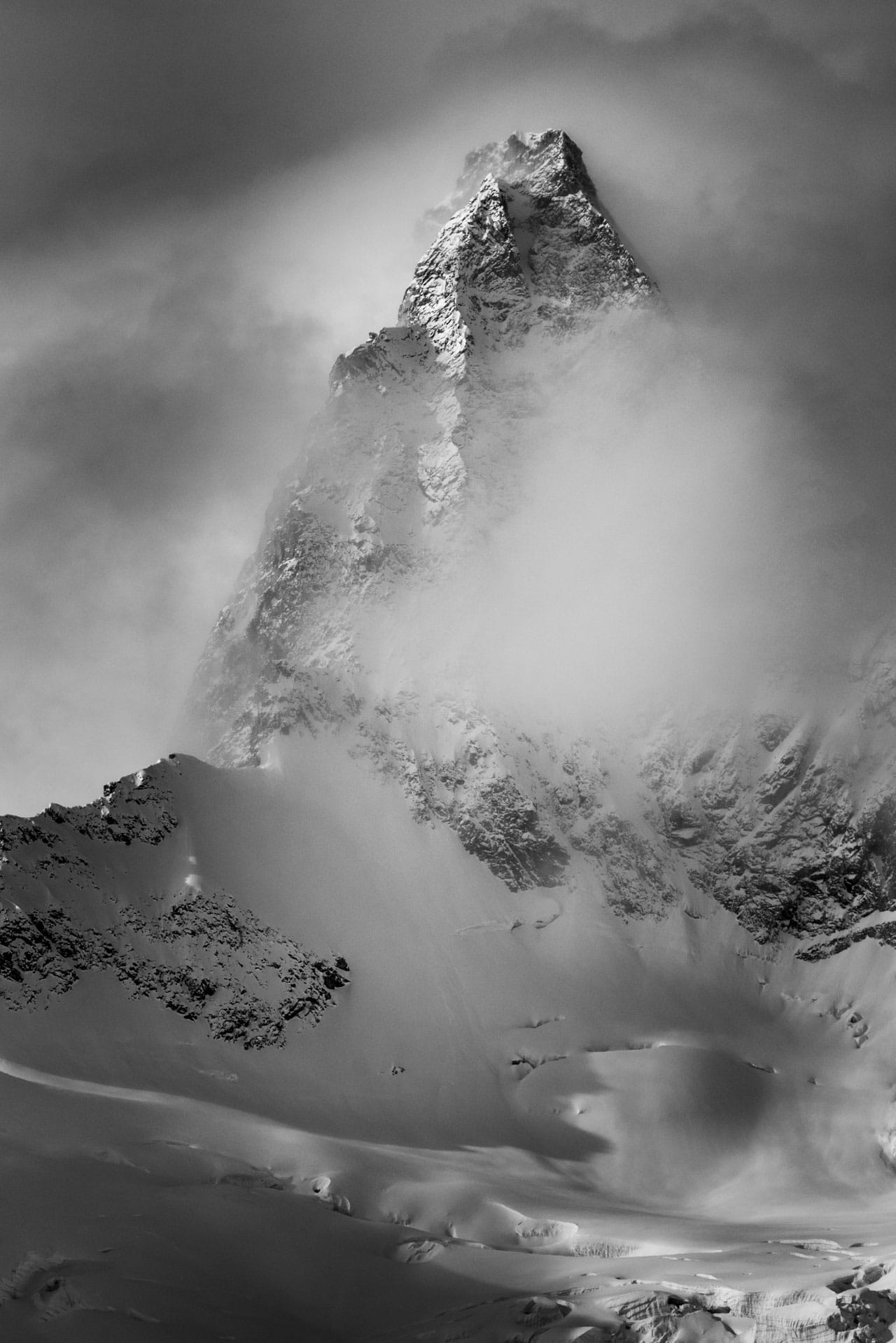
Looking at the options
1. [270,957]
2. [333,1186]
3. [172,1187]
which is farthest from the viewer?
[270,957]

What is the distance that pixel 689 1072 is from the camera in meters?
176

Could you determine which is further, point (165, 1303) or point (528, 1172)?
point (528, 1172)

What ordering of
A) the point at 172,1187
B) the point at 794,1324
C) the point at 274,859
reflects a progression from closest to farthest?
the point at 794,1324, the point at 172,1187, the point at 274,859

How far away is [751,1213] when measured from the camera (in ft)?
488

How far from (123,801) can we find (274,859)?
23056 millimetres

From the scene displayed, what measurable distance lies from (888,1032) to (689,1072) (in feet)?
113

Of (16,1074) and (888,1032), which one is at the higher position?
(888,1032)

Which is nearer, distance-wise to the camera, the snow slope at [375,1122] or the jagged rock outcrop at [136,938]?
the snow slope at [375,1122]

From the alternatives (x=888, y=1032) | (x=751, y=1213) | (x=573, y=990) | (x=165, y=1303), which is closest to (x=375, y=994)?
(x=573, y=990)

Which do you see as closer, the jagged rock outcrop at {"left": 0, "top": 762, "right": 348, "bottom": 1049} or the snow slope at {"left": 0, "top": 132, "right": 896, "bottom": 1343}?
the snow slope at {"left": 0, "top": 132, "right": 896, "bottom": 1343}

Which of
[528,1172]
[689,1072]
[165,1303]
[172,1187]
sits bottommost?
[165,1303]

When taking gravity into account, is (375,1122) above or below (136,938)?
below

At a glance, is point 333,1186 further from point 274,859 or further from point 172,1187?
point 274,859

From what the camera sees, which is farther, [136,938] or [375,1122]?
[136,938]
